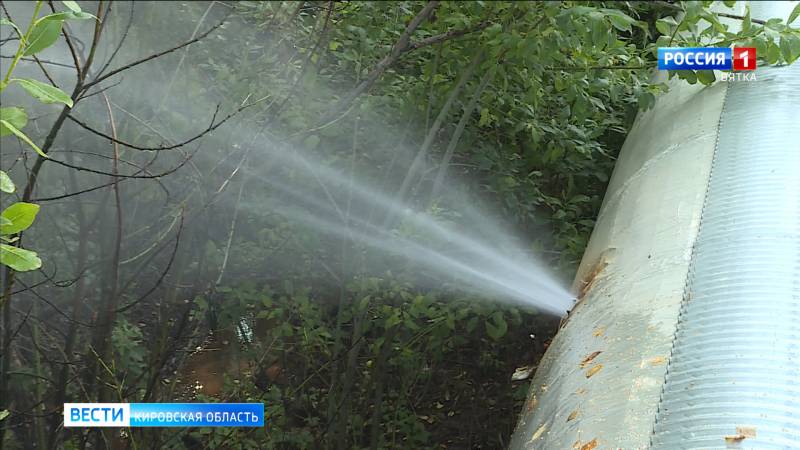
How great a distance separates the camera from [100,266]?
207 cm

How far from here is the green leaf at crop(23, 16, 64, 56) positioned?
1.00 metres

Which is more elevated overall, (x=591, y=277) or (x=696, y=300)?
(x=591, y=277)

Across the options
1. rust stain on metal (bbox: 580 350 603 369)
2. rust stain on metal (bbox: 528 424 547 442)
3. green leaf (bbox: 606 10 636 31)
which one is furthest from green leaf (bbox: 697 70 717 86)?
rust stain on metal (bbox: 528 424 547 442)

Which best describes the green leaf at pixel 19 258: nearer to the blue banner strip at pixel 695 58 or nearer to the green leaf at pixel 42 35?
the green leaf at pixel 42 35

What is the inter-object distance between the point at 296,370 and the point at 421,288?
0.48 meters

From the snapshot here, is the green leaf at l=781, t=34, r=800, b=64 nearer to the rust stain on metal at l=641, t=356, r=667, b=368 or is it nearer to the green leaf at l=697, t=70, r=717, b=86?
the green leaf at l=697, t=70, r=717, b=86

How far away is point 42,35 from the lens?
1.00 m

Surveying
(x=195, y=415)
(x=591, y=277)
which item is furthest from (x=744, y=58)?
(x=195, y=415)

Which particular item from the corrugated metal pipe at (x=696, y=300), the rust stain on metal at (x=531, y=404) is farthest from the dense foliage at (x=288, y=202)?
the rust stain on metal at (x=531, y=404)

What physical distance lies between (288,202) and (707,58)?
4.60 ft

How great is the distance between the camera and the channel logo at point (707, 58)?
2.25 metres

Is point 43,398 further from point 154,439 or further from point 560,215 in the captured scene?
point 560,215

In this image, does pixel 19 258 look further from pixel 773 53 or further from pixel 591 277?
pixel 773 53

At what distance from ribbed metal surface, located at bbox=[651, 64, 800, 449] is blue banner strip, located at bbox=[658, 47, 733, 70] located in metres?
0.35
